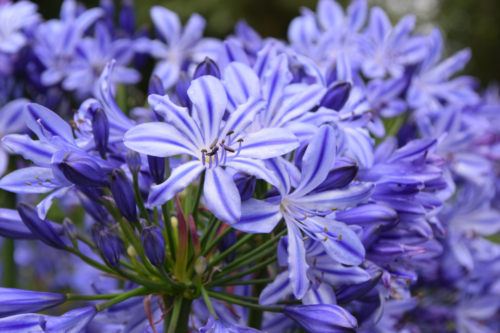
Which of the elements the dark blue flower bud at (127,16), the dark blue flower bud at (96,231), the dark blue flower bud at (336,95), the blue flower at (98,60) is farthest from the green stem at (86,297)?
the dark blue flower bud at (127,16)

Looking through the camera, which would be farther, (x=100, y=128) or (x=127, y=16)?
(x=127, y=16)

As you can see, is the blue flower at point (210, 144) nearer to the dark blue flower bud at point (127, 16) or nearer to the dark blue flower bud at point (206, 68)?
the dark blue flower bud at point (206, 68)

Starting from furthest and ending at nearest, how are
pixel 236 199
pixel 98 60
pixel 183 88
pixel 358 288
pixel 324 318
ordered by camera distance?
A: pixel 98 60 < pixel 183 88 < pixel 358 288 < pixel 324 318 < pixel 236 199

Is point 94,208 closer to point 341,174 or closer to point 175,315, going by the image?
point 175,315

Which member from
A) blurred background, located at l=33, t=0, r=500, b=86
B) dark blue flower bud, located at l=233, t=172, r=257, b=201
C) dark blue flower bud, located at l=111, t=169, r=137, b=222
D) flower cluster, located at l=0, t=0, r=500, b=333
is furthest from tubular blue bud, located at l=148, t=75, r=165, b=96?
blurred background, located at l=33, t=0, r=500, b=86

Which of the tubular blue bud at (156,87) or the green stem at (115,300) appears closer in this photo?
the green stem at (115,300)

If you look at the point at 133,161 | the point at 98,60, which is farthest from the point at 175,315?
the point at 98,60
